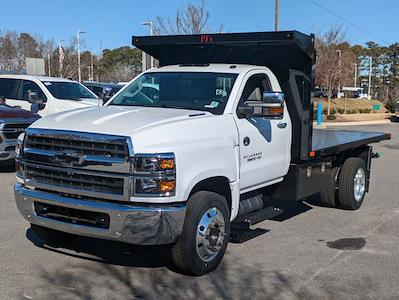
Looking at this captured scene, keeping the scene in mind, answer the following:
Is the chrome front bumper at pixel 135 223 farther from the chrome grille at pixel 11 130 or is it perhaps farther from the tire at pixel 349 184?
the chrome grille at pixel 11 130

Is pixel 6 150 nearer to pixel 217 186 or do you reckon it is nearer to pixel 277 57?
pixel 277 57

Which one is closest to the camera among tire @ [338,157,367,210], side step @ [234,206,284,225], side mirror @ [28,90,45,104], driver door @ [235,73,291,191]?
driver door @ [235,73,291,191]

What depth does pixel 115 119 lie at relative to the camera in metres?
4.99

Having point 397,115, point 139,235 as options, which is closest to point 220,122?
point 139,235

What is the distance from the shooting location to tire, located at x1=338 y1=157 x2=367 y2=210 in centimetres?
812

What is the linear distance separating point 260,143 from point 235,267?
1.41 meters

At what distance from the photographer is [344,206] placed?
828 cm

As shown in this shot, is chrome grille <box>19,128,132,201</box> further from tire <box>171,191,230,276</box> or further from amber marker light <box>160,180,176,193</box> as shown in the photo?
tire <box>171,191,230,276</box>

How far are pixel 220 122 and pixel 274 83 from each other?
4.81ft

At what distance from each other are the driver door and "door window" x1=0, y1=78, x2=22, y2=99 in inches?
376

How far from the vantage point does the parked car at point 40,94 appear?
13.8 metres

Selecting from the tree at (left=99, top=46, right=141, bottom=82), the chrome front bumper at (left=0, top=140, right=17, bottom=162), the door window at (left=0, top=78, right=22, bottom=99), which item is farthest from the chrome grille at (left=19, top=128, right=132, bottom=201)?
the tree at (left=99, top=46, right=141, bottom=82)

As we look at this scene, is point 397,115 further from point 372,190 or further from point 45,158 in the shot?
point 45,158

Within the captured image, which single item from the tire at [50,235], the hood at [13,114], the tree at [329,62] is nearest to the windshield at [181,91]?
the tire at [50,235]
